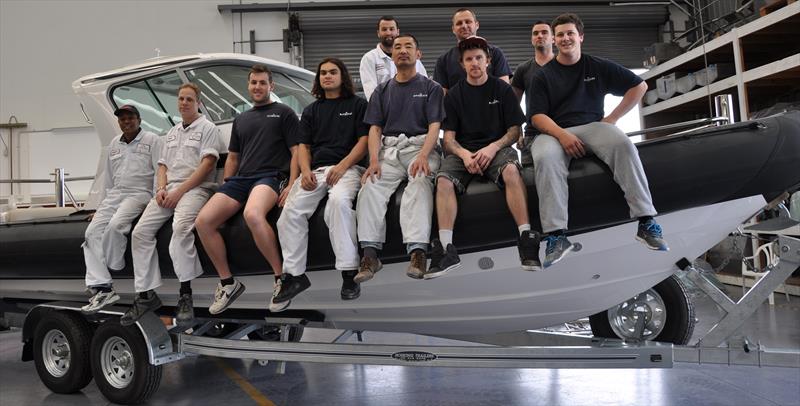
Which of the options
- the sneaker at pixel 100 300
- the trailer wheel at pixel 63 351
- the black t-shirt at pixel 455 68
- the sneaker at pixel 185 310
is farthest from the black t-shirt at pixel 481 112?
the trailer wheel at pixel 63 351

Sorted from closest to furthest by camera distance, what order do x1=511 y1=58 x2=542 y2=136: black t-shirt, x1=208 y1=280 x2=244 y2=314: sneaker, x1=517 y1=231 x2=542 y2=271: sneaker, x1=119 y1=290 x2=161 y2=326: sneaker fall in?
x1=517 y1=231 x2=542 y2=271: sneaker, x1=208 y1=280 x2=244 y2=314: sneaker, x1=511 y1=58 x2=542 y2=136: black t-shirt, x1=119 y1=290 x2=161 y2=326: sneaker

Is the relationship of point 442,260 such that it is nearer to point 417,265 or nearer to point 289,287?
point 417,265

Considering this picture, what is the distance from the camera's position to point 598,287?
10.1 ft

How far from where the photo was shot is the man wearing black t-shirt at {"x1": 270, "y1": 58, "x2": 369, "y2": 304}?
3.08 meters

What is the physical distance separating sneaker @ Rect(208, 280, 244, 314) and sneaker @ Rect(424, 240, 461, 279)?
1.35 m

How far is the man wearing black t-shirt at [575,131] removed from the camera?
2.66 m

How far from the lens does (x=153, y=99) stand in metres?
4.80

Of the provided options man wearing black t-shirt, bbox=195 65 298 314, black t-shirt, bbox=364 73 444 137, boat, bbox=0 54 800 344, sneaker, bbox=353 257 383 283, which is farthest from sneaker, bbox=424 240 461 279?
man wearing black t-shirt, bbox=195 65 298 314

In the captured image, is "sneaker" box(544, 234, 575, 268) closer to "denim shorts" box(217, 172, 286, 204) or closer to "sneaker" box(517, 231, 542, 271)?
"sneaker" box(517, 231, 542, 271)

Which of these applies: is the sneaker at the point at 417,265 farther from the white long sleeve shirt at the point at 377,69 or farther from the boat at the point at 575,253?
the white long sleeve shirt at the point at 377,69

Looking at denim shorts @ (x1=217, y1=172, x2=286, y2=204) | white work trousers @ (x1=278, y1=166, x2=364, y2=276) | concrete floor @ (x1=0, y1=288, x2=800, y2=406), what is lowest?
concrete floor @ (x1=0, y1=288, x2=800, y2=406)

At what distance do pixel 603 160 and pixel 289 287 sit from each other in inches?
69.2

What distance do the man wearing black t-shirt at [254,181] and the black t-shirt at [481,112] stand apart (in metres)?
1.05

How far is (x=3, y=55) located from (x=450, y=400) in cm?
1285
